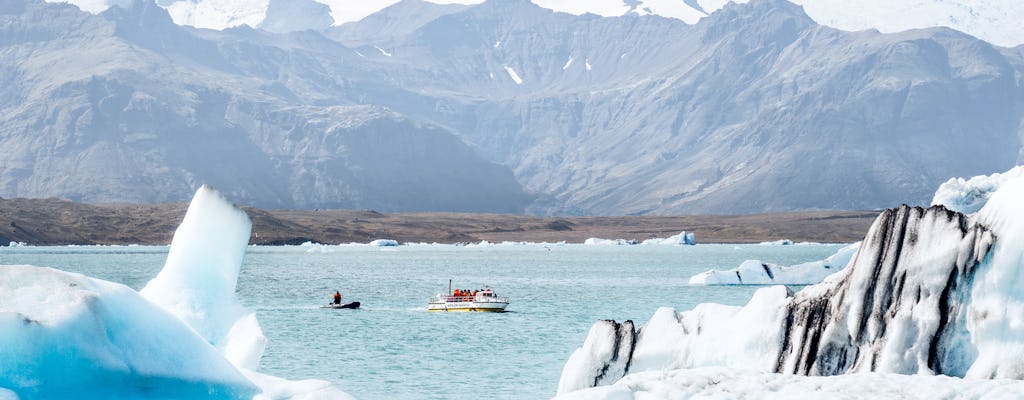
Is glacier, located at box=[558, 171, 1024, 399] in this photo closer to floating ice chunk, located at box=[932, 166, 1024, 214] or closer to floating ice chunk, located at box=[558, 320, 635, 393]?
floating ice chunk, located at box=[558, 320, 635, 393]

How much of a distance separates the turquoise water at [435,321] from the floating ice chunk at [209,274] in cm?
1247

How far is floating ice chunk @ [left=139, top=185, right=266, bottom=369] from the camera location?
981 inches

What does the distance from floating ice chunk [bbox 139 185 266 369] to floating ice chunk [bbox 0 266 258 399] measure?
420 cm

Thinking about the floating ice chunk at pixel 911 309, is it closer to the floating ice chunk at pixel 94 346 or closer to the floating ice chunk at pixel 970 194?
the floating ice chunk at pixel 94 346

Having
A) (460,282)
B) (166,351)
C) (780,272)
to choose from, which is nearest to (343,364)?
(166,351)

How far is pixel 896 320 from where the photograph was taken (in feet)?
66.1

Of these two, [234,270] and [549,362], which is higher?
[234,270]

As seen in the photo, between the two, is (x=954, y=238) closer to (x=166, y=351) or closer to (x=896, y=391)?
(x=896, y=391)

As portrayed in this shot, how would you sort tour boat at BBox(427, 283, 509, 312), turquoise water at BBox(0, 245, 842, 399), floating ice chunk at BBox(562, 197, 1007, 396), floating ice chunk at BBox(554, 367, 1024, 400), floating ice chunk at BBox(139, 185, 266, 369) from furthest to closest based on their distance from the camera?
tour boat at BBox(427, 283, 509, 312) < turquoise water at BBox(0, 245, 842, 399) < floating ice chunk at BBox(139, 185, 266, 369) < floating ice chunk at BBox(562, 197, 1007, 396) < floating ice chunk at BBox(554, 367, 1024, 400)

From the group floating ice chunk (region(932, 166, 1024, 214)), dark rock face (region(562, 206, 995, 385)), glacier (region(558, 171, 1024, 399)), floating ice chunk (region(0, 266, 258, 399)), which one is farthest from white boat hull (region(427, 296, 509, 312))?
floating ice chunk (region(0, 266, 258, 399))

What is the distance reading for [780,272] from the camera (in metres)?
89.8

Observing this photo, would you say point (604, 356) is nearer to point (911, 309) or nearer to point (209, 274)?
point (911, 309)

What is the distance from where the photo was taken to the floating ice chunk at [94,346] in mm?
18422

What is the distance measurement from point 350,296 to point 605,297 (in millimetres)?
18241
